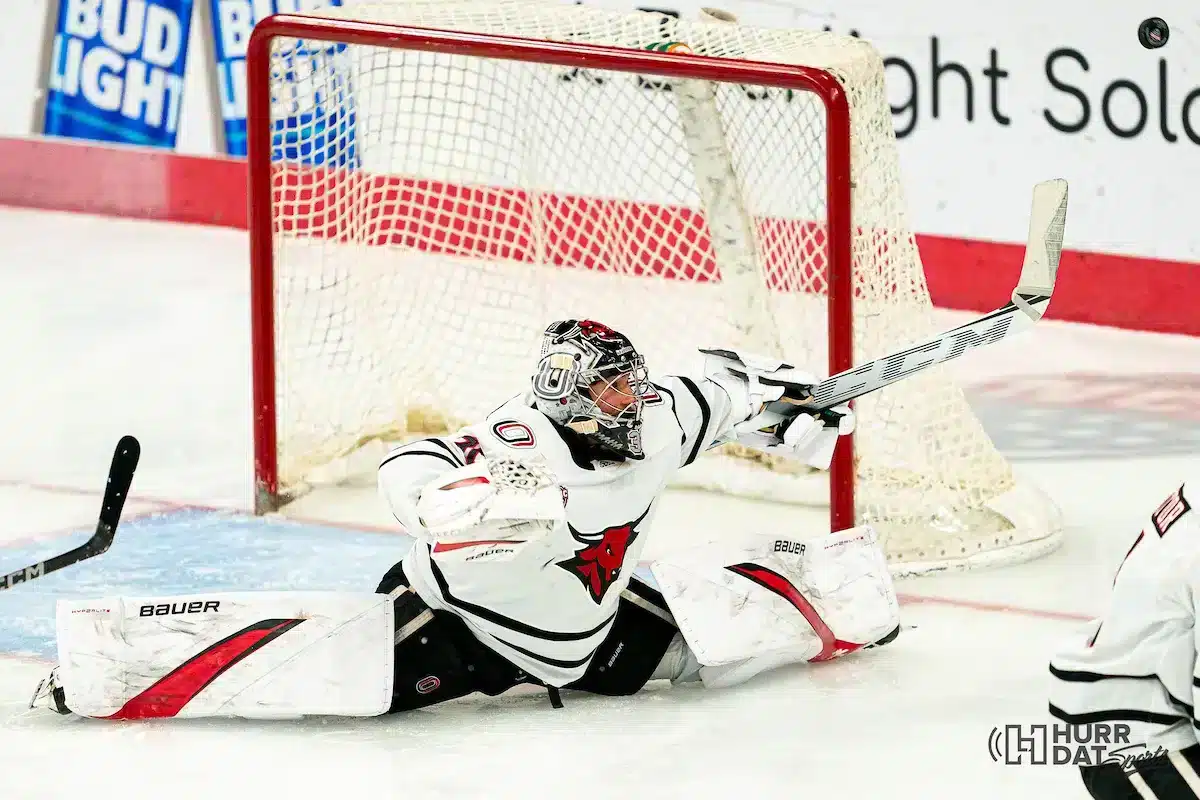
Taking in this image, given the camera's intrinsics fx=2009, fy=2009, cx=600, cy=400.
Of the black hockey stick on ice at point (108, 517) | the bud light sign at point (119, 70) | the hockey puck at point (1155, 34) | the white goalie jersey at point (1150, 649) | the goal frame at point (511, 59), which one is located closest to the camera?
the white goalie jersey at point (1150, 649)

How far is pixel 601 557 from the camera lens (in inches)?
129

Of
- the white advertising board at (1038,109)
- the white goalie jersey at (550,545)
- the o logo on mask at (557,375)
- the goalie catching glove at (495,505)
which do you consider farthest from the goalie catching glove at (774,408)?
the white advertising board at (1038,109)

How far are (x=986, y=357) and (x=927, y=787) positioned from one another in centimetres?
306

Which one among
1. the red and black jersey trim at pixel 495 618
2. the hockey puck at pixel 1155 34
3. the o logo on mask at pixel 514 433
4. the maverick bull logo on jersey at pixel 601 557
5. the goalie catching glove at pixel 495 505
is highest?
the hockey puck at pixel 1155 34

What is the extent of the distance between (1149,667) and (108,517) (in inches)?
77.5

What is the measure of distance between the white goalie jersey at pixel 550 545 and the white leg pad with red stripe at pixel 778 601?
0.18 meters

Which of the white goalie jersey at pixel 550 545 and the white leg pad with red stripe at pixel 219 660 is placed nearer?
the white goalie jersey at pixel 550 545

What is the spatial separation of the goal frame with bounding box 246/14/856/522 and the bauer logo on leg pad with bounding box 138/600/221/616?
1386 millimetres

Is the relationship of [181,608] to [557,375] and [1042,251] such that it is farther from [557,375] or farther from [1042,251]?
[1042,251]

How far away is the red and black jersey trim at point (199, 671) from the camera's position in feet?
11.0

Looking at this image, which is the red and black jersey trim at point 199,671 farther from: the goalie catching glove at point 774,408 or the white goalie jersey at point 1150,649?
the white goalie jersey at point 1150,649

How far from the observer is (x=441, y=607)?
3.38 meters

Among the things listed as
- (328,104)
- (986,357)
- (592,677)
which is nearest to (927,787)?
(592,677)

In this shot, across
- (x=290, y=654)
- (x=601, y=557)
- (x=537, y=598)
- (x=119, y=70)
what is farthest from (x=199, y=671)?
(x=119, y=70)
